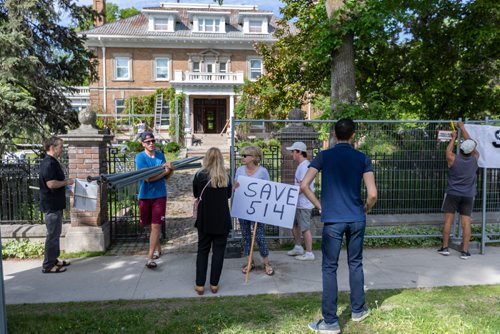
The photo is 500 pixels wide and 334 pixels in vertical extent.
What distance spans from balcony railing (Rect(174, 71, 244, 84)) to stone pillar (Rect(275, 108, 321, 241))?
25.1 m

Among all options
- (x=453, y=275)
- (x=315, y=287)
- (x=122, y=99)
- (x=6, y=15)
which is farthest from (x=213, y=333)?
(x=122, y=99)

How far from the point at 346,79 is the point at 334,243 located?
667cm

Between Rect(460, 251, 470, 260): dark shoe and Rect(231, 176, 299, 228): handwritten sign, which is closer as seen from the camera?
Rect(231, 176, 299, 228): handwritten sign

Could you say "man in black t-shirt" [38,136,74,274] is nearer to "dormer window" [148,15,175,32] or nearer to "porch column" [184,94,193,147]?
"porch column" [184,94,193,147]

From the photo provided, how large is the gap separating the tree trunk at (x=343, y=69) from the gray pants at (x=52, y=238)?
6.46 meters

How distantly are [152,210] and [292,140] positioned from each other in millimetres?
2680

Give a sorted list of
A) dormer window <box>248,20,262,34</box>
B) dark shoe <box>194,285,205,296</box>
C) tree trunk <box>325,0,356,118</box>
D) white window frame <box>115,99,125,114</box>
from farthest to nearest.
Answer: dormer window <box>248,20,262,34</box>
white window frame <box>115,99,125,114</box>
tree trunk <box>325,0,356,118</box>
dark shoe <box>194,285,205,296</box>

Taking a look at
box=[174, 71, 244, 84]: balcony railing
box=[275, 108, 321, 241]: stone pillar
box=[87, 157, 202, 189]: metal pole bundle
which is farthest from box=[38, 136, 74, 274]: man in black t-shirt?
box=[174, 71, 244, 84]: balcony railing

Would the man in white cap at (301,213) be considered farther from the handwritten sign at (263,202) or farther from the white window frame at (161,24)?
the white window frame at (161,24)

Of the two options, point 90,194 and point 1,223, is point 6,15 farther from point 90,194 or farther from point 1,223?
point 90,194

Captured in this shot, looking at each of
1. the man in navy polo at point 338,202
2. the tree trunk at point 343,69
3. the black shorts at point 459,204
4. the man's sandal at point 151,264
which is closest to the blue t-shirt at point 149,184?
the man's sandal at point 151,264

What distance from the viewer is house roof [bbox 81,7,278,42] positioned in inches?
1248

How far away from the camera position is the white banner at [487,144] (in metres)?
6.85

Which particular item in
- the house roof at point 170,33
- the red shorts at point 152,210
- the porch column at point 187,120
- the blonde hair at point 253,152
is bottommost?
the red shorts at point 152,210
